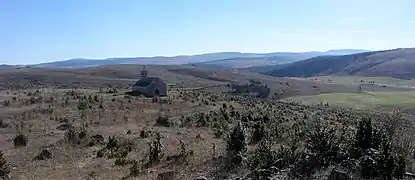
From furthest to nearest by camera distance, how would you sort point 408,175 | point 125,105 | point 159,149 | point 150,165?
1. point 125,105
2. point 159,149
3. point 150,165
4. point 408,175

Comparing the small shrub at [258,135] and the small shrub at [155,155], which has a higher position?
the small shrub at [258,135]

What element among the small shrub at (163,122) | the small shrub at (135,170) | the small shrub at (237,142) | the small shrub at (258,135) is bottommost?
the small shrub at (163,122)

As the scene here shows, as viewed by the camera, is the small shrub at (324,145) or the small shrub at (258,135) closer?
the small shrub at (324,145)

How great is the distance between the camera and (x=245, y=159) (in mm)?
15055

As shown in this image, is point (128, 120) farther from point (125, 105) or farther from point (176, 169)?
point (176, 169)

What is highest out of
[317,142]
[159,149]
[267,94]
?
[317,142]

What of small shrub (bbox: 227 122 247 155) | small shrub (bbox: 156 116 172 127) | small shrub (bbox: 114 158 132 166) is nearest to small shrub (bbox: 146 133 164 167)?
small shrub (bbox: 114 158 132 166)

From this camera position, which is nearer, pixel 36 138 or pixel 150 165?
pixel 150 165

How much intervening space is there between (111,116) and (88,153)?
12189 mm

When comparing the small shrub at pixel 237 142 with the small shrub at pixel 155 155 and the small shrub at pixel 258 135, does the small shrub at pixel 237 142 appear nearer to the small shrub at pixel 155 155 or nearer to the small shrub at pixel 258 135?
the small shrub at pixel 155 155

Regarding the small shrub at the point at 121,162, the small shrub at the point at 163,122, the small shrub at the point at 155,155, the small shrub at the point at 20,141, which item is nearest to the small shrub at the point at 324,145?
the small shrub at the point at 155,155

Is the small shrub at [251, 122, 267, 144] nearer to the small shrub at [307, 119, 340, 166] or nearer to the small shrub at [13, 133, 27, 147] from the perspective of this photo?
the small shrub at [307, 119, 340, 166]

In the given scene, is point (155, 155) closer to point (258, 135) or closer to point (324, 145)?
point (258, 135)

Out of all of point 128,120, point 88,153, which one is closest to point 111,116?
point 128,120
